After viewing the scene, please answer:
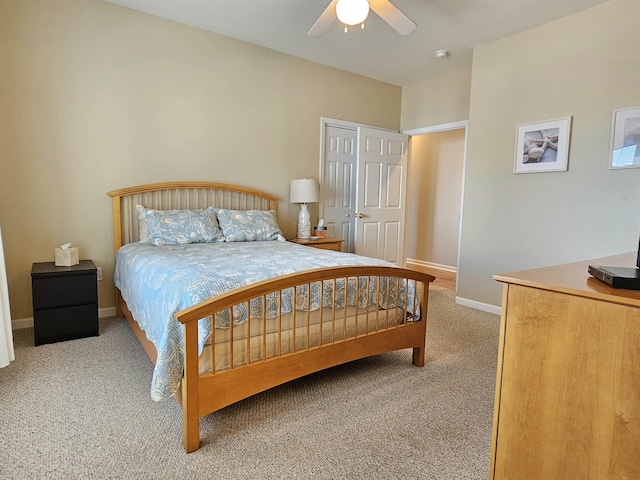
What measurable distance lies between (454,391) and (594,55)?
2927 millimetres

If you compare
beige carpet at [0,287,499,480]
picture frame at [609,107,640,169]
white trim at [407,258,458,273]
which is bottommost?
beige carpet at [0,287,499,480]

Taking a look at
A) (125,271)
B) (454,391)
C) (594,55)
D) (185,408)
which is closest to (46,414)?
(185,408)

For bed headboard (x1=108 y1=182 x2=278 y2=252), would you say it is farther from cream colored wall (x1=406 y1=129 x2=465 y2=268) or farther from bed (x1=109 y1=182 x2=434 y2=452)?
cream colored wall (x1=406 y1=129 x2=465 y2=268)

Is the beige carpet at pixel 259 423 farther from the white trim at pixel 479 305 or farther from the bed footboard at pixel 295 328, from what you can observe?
the white trim at pixel 479 305

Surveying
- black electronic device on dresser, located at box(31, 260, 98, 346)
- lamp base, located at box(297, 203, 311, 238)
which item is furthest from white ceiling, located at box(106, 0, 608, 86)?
black electronic device on dresser, located at box(31, 260, 98, 346)

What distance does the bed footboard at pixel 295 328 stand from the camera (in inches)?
62.5

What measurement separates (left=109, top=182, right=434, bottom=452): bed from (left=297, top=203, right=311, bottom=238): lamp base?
111cm

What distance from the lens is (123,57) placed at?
3236 millimetres

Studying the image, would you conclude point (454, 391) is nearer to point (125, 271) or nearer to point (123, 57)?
point (125, 271)

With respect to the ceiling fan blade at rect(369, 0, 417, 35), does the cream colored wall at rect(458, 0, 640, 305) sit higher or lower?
lower

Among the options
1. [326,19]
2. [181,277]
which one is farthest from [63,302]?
[326,19]

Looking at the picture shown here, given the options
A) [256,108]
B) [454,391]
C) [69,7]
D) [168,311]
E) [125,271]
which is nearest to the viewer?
[168,311]

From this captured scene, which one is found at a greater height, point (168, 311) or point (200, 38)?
point (200, 38)

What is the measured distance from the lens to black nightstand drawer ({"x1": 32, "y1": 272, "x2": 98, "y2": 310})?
264 centimetres
